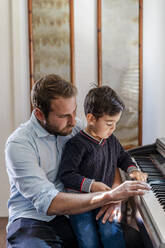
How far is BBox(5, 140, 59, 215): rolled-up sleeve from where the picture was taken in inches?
53.7

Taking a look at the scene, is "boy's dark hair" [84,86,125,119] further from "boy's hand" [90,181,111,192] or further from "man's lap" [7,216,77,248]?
"man's lap" [7,216,77,248]

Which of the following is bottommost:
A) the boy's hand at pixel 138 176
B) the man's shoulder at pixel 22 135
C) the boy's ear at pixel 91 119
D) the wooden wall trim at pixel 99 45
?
the boy's hand at pixel 138 176

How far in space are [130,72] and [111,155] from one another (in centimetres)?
167

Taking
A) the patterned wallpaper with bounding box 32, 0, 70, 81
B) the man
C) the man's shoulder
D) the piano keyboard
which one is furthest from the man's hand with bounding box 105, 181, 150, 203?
the patterned wallpaper with bounding box 32, 0, 70, 81

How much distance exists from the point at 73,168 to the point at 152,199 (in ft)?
1.27

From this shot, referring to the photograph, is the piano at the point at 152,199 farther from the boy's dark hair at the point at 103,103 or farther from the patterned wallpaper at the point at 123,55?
the patterned wallpaper at the point at 123,55

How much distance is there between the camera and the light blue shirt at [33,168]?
54.6 inches

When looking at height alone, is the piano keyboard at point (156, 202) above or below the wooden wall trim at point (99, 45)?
below

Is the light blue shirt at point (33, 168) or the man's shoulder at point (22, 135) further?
the man's shoulder at point (22, 135)

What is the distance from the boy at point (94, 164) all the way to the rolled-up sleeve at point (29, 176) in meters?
0.14

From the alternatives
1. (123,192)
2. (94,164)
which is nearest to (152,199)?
(123,192)

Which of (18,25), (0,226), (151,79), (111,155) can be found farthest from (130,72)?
(0,226)

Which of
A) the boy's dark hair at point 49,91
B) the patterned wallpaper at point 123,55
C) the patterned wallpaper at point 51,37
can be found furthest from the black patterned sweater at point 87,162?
the patterned wallpaper at point 51,37

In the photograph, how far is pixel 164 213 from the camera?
1279 mm
